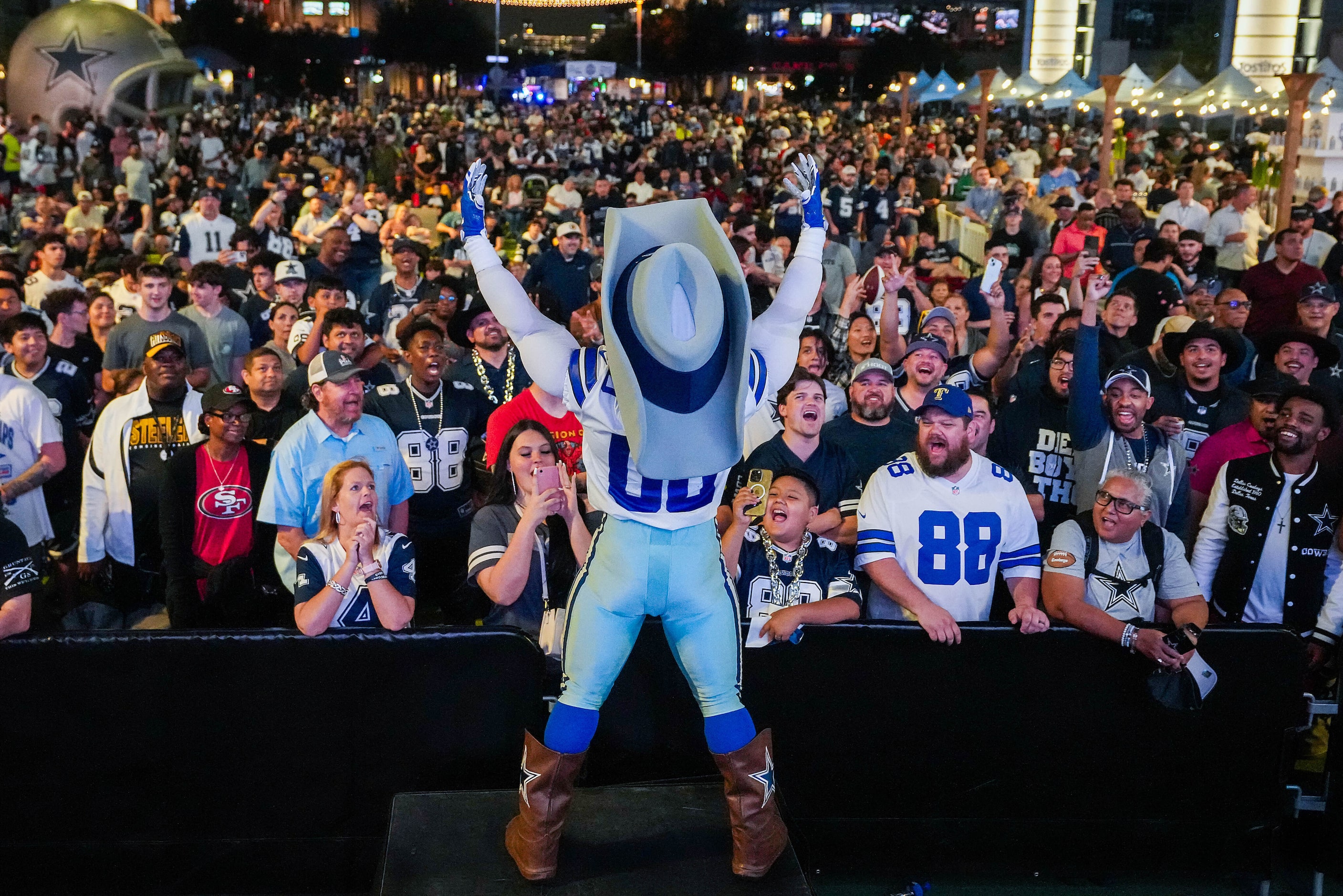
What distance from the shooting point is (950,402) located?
479cm

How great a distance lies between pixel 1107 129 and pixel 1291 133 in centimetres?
443

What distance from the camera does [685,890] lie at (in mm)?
3752

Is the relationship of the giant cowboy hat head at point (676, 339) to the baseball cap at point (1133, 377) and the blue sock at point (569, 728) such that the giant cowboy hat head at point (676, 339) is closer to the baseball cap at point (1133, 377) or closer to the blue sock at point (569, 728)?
the blue sock at point (569, 728)

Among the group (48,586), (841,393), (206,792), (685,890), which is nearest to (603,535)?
(685,890)

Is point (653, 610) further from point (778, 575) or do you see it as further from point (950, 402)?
point (950, 402)

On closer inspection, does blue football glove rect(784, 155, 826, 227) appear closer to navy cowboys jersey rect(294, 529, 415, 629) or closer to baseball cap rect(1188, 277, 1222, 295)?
navy cowboys jersey rect(294, 529, 415, 629)

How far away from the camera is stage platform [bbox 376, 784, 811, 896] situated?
3.75m

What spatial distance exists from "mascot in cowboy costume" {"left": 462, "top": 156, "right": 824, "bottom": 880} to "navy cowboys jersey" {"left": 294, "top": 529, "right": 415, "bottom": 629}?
44.5 inches

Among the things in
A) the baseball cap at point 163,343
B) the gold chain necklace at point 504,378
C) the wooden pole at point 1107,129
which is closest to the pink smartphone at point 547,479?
the gold chain necklace at point 504,378

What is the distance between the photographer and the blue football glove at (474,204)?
3.74m

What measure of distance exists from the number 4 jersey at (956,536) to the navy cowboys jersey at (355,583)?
1690 mm

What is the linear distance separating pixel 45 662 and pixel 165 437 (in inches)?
80.6

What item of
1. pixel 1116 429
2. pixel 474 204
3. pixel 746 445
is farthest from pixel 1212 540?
pixel 474 204

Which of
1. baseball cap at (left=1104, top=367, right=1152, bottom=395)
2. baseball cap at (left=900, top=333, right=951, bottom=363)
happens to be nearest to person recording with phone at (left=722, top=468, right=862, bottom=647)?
baseball cap at (left=1104, top=367, right=1152, bottom=395)
